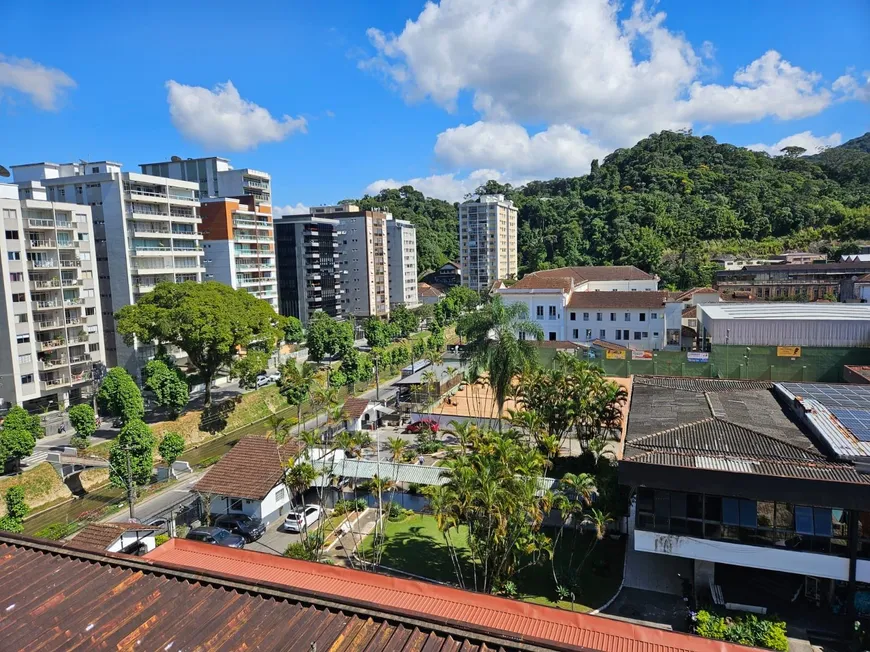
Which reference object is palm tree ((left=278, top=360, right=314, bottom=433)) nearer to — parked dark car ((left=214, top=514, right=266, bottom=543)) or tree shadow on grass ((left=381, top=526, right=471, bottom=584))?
parked dark car ((left=214, top=514, right=266, bottom=543))

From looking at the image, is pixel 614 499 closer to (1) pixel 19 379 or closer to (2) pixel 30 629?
(2) pixel 30 629

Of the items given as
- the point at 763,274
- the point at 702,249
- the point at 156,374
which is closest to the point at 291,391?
the point at 156,374

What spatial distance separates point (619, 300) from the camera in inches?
2119

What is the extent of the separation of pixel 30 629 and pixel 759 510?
1705 cm

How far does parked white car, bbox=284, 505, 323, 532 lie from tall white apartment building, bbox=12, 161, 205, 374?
3014 cm

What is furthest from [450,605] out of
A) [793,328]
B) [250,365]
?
[793,328]

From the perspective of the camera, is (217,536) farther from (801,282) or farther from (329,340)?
(801,282)

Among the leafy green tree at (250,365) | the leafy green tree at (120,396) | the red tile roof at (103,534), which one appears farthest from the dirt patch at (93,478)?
the red tile roof at (103,534)

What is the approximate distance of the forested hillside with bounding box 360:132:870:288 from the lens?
88.6 m

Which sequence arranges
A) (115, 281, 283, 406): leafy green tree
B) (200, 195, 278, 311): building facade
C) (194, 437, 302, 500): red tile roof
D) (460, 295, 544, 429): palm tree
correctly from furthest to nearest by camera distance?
(200, 195, 278, 311): building facade
(115, 281, 283, 406): leafy green tree
(460, 295, 544, 429): palm tree
(194, 437, 302, 500): red tile roof

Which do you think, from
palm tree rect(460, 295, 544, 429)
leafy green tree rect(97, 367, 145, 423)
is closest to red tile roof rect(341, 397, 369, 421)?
palm tree rect(460, 295, 544, 429)

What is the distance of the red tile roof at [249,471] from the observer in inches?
923

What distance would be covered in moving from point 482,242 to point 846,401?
89926 millimetres

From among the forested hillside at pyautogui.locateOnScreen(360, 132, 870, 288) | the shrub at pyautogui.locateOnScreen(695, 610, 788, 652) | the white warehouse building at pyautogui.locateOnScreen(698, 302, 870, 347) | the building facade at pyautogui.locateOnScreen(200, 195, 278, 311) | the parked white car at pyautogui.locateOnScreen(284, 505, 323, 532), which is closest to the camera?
the shrub at pyautogui.locateOnScreen(695, 610, 788, 652)
